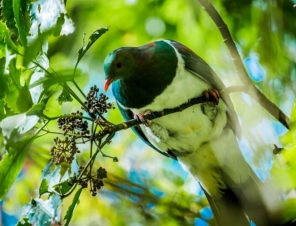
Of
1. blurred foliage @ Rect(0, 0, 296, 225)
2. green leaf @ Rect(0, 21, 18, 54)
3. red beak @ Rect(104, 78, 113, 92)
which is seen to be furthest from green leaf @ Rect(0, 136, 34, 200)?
red beak @ Rect(104, 78, 113, 92)

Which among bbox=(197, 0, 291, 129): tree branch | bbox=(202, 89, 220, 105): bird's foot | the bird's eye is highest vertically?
the bird's eye

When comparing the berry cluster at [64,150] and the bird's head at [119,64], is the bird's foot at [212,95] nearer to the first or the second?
the bird's head at [119,64]

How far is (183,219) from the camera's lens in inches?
34.8

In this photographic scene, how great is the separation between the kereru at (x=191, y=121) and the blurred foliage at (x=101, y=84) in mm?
28

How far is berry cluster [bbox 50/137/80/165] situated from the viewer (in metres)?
0.59

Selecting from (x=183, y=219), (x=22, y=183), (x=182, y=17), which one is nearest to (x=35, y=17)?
(x=182, y=17)

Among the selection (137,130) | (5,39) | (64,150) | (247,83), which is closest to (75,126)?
(64,150)

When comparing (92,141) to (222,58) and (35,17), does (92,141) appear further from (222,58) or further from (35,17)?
(222,58)

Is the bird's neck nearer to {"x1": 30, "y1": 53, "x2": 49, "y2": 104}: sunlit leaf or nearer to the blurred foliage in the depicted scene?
the blurred foliage

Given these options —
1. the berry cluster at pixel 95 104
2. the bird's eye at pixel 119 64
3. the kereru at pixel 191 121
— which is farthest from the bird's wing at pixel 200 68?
the berry cluster at pixel 95 104

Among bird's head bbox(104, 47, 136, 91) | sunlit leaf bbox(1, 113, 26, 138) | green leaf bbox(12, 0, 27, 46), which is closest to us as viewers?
sunlit leaf bbox(1, 113, 26, 138)

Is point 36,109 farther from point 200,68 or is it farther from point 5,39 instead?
point 200,68

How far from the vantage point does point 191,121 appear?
876 mm

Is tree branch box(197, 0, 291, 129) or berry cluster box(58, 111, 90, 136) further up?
tree branch box(197, 0, 291, 129)
